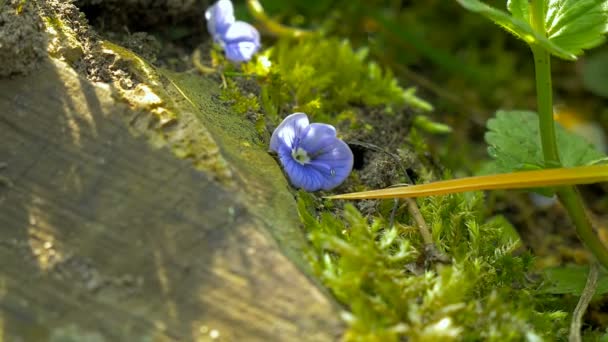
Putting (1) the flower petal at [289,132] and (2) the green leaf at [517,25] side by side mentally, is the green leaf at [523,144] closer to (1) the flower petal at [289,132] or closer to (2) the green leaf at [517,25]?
(2) the green leaf at [517,25]

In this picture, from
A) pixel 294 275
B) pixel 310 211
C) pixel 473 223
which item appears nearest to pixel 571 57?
pixel 473 223

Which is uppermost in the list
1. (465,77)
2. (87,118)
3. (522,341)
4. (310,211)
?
(465,77)

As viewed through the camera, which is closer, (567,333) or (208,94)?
(567,333)

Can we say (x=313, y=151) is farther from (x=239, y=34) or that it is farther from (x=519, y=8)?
(x=519, y=8)

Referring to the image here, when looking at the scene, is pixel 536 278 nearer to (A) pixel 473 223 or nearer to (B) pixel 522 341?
(A) pixel 473 223

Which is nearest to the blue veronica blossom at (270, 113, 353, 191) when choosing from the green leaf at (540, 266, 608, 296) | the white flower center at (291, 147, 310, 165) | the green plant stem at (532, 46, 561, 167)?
the white flower center at (291, 147, 310, 165)

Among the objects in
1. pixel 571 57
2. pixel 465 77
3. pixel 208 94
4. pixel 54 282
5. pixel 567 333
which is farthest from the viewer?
pixel 465 77

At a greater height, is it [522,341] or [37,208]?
[522,341]
